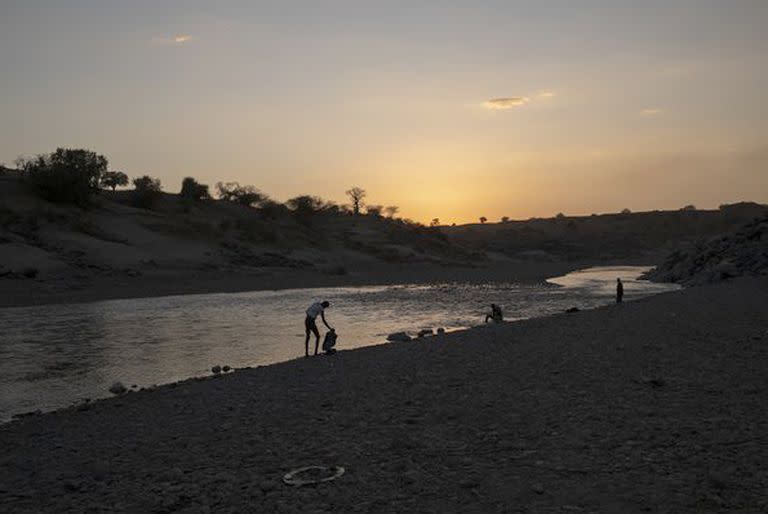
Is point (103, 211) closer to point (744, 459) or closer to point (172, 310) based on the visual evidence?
point (172, 310)

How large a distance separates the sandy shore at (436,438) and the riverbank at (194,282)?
25802 millimetres

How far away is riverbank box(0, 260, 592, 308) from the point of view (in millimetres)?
35750

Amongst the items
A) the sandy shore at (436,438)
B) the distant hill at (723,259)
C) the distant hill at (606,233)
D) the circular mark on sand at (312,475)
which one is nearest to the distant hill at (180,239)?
the distant hill at (723,259)

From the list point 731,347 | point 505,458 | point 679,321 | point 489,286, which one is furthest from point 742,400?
point 489,286

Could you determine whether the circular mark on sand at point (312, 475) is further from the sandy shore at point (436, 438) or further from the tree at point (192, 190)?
the tree at point (192, 190)

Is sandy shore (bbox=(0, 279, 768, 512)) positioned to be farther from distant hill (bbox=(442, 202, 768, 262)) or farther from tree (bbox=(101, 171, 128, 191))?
distant hill (bbox=(442, 202, 768, 262))

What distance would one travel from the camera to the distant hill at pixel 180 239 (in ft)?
145

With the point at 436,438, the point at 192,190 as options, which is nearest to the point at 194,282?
the point at 192,190

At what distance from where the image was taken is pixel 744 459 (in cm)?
661

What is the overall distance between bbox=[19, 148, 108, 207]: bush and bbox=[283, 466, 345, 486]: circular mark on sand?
5497 centimetres

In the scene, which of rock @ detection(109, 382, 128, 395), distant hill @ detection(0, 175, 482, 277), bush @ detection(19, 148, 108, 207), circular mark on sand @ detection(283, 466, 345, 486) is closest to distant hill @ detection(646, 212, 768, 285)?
distant hill @ detection(0, 175, 482, 277)

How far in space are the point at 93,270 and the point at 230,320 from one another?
2038 cm

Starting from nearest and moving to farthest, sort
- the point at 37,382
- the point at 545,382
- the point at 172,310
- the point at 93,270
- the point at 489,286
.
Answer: the point at 545,382 → the point at 37,382 → the point at 172,310 → the point at 93,270 → the point at 489,286

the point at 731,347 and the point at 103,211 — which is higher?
the point at 103,211
